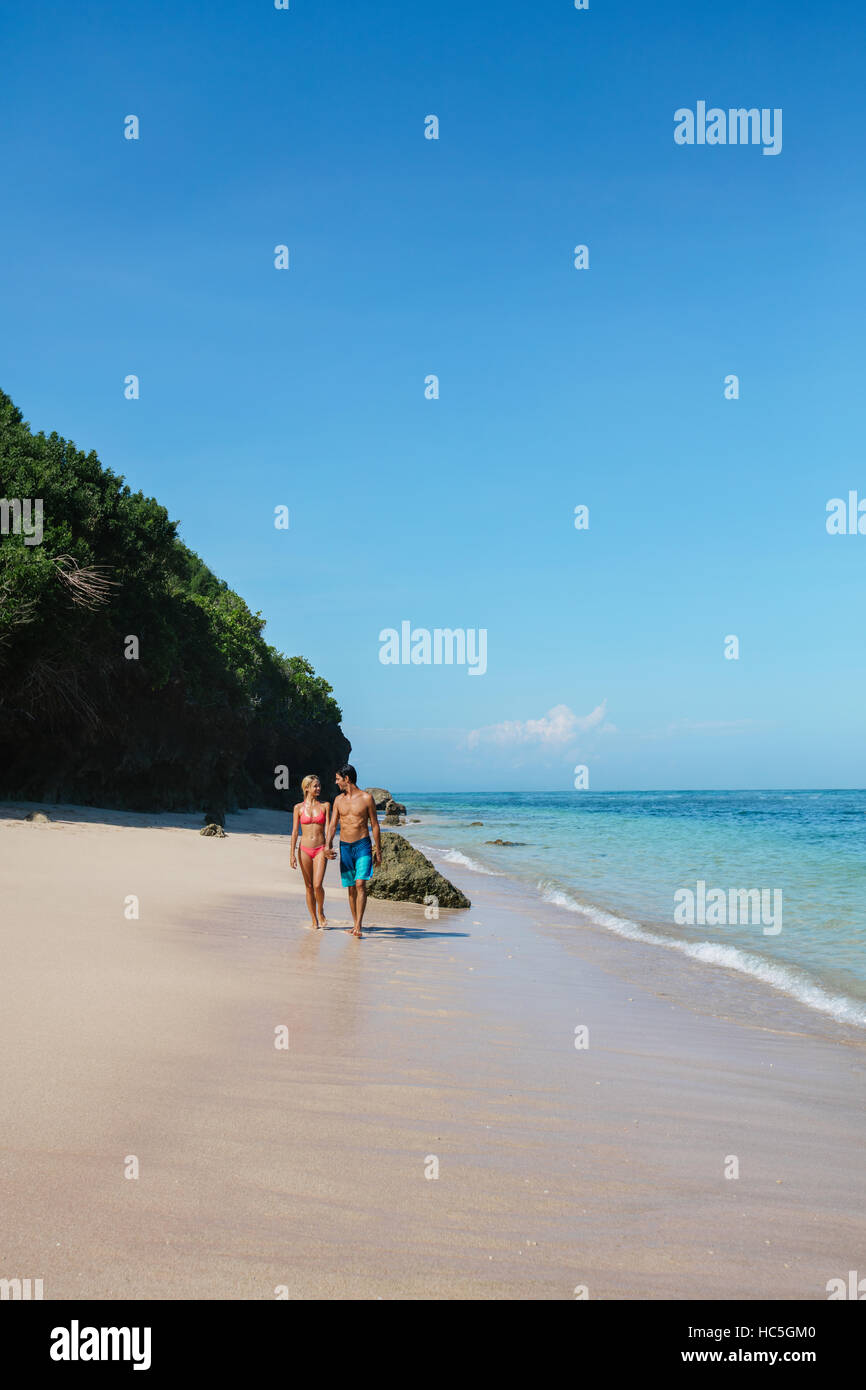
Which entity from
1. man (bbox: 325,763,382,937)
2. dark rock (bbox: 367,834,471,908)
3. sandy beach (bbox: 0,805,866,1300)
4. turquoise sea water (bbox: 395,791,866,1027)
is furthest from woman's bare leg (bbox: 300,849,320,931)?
turquoise sea water (bbox: 395,791,866,1027)

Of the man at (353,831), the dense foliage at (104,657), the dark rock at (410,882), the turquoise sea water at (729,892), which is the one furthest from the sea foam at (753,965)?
the dense foliage at (104,657)

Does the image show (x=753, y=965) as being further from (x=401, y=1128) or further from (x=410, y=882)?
(x=401, y=1128)

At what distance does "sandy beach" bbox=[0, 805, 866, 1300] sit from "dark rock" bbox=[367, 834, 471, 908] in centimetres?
483

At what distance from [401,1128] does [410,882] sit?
9765 mm

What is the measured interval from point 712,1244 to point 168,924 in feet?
24.6

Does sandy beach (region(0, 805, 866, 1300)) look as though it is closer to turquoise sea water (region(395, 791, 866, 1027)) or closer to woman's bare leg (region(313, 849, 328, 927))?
turquoise sea water (region(395, 791, 866, 1027))

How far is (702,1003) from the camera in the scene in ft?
27.8

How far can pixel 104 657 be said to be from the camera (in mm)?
27391

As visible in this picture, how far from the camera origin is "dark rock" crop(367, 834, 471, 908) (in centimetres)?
1416

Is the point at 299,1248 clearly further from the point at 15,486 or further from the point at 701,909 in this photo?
the point at 15,486

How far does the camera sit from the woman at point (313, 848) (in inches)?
436

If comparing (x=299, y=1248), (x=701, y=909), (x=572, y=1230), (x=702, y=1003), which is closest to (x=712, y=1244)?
Result: (x=572, y=1230)

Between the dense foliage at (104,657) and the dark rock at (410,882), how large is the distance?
1267cm

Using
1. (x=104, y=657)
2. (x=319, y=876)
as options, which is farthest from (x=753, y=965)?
(x=104, y=657)
